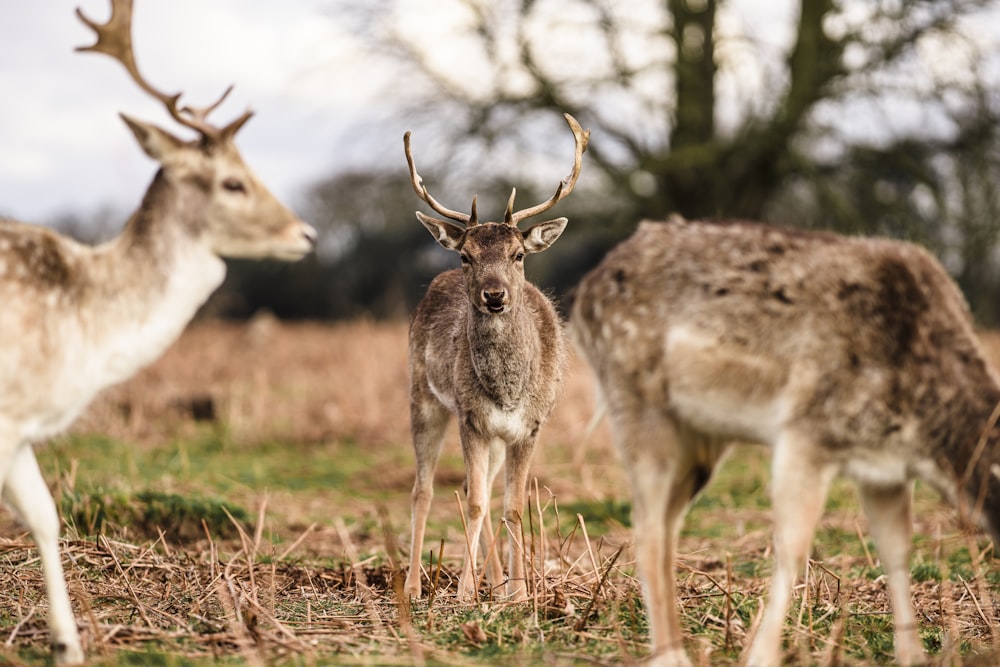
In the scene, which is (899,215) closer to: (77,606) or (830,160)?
(830,160)

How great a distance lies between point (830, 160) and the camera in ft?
66.6

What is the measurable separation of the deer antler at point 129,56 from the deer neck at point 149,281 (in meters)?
0.29

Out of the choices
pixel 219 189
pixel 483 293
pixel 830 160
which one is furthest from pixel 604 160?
pixel 219 189

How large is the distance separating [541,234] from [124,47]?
2512mm

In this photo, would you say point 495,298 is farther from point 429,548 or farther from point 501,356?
point 429,548

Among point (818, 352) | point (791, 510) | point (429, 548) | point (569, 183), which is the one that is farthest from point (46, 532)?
point (429, 548)

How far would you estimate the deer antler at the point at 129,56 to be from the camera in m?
4.54

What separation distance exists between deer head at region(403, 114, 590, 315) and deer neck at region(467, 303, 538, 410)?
0.09m

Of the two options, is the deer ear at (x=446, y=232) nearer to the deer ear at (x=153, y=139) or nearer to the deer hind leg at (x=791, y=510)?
the deer ear at (x=153, y=139)

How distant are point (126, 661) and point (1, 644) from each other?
0.59 metres

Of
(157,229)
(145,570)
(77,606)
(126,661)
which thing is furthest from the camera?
(145,570)

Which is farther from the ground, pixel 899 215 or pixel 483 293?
pixel 483 293

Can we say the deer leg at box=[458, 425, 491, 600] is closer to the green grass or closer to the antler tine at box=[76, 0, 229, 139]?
the green grass

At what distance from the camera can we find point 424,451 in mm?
6605
